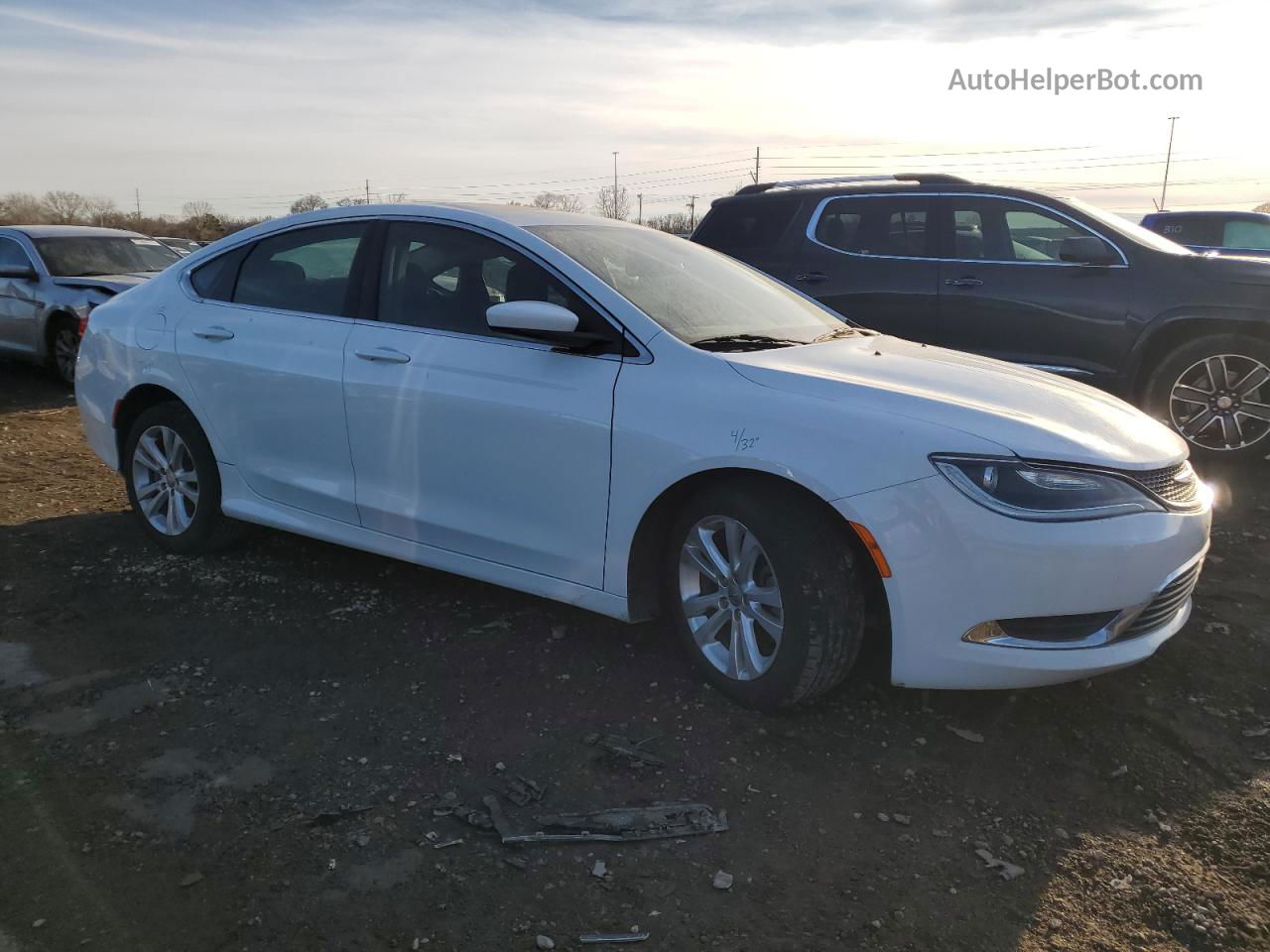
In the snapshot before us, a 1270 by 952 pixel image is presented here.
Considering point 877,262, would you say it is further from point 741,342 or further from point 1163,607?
point 1163,607

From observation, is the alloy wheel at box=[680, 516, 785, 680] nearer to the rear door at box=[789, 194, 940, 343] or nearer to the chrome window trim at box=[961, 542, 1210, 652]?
the chrome window trim at box=[961, 542, 1210, 652]

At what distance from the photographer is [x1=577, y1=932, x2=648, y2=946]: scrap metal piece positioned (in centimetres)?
239

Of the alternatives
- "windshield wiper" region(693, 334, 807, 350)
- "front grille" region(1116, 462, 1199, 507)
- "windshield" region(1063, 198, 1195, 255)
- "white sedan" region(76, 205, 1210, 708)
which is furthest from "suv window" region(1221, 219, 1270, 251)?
"windshield wiper" region(693, 334, 807, 350)

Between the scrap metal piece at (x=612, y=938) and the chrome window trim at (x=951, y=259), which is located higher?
the chrome window trim at (x=951, y=259)

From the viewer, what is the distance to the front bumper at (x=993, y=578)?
9.61 ft

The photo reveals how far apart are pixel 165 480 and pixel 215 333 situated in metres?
0.85

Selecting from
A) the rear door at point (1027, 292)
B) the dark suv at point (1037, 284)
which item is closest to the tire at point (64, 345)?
the dark suv at point (1037, 284)

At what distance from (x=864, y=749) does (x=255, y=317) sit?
3202 millimetres

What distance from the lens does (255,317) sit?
4.56 metres

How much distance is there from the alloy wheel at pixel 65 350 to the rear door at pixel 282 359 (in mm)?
6226

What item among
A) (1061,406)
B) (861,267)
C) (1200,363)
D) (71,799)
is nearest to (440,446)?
(71,799)

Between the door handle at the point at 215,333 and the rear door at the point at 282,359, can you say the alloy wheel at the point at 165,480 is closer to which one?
the rear door at the point at 282,359

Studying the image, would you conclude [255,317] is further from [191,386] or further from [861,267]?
[861,267]

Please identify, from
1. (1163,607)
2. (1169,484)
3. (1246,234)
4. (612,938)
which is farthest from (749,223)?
(1246,234)
